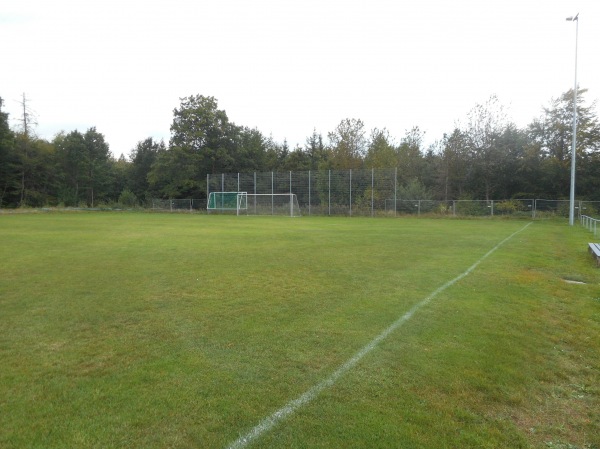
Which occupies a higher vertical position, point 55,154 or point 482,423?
point 55,154

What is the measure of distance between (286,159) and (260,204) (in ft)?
62.8

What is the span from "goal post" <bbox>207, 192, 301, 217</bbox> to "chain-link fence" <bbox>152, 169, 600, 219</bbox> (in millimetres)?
1113

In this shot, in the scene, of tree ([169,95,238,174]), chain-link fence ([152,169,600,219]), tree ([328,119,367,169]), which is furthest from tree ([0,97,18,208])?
tree ([328,119,367,169])

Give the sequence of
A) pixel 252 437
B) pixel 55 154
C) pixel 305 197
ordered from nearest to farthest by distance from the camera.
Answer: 1. pixel 252 437
2. pixel 305 197
3. pixel 55 154

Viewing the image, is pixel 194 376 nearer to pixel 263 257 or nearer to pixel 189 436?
pixel 189 436

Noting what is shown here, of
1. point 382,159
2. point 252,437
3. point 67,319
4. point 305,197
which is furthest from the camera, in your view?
point 382,159

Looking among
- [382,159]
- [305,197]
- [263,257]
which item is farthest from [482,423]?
[382,159]

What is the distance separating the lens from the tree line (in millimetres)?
41656

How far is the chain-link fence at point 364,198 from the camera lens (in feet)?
108

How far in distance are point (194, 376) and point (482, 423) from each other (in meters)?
2.42

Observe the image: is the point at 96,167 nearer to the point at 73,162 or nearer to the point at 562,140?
the point at 73,162

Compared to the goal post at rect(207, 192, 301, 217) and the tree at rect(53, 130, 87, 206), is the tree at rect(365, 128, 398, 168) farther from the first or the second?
the tree at rect(53, 130, 87, 206)

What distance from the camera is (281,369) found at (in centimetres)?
391

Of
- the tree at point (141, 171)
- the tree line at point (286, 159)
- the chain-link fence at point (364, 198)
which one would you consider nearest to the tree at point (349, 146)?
the tree line at point (286, 159)
